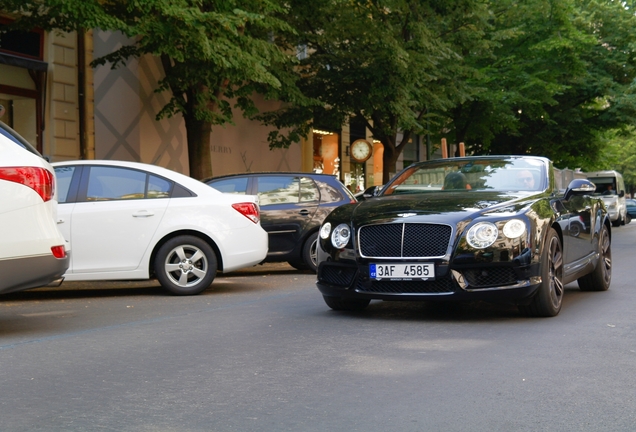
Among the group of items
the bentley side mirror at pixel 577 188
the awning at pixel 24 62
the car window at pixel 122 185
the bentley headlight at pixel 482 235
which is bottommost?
the bentley headlight at pixel 482 235

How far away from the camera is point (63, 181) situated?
420 inches

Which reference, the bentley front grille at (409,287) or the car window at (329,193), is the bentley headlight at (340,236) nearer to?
the bentley front grille at (409,287)

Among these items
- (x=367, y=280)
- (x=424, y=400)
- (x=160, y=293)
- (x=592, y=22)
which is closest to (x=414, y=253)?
(x=367, y=280)

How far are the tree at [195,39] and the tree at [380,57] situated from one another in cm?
313

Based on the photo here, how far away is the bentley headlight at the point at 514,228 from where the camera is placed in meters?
7.67

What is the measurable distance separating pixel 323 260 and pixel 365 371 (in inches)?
103

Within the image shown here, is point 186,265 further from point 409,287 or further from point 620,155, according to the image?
point 620,155

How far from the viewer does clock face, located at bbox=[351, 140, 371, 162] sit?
30.1m

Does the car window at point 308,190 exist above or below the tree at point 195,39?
below

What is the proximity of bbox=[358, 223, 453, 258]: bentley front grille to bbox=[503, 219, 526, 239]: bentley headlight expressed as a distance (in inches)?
17.9

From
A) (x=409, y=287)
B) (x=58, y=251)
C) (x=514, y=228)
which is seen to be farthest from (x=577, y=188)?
(x=58, y=251)

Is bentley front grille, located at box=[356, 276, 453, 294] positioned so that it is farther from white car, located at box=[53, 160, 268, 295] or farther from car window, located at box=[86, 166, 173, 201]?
car window, located at box=[86, 166, 173, 201]

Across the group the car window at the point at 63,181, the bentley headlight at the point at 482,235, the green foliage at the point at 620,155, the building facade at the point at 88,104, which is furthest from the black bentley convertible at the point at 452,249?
the green foliage at the point at 620,155

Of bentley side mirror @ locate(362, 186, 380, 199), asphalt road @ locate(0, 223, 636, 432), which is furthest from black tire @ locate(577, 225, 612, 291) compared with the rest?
bentley side mirror @ locate(362, 186, 380, 199)
